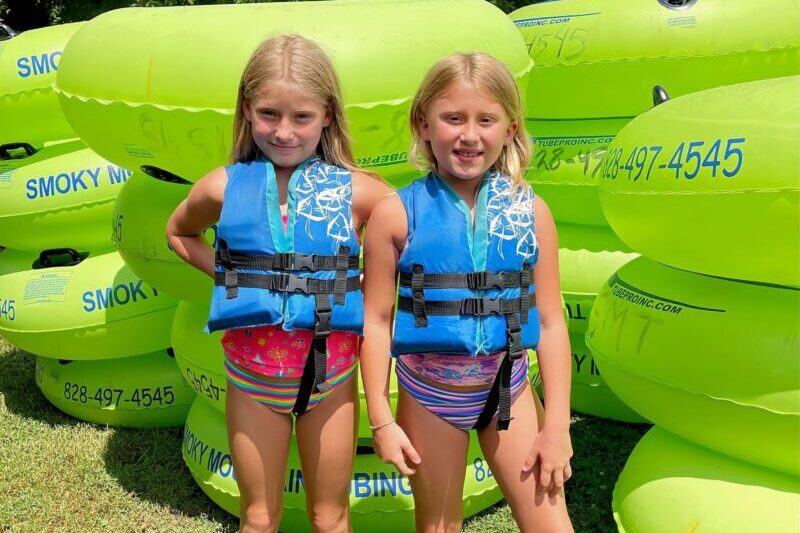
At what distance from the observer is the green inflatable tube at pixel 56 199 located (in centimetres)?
386

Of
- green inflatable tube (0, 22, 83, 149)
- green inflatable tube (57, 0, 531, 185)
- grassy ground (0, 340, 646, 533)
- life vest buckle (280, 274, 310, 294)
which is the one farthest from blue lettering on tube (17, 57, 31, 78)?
life vest buckle (280, 274, 310, 294)

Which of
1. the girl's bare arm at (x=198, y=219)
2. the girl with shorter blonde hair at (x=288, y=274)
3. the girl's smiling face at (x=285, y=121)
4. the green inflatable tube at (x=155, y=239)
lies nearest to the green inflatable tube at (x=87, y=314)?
the green inflatable tube at (x=155, y=239)

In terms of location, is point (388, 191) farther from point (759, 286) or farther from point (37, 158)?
point (37, 158)

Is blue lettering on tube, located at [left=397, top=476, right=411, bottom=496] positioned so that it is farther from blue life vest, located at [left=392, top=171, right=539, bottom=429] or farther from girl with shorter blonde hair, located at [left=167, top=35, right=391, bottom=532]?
blue life vest, located at [left=392, top=171, right=539, bottom=429]

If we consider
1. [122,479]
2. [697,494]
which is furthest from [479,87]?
[122,479]

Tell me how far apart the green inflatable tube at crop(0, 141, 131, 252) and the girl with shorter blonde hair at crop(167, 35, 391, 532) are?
1.96 m

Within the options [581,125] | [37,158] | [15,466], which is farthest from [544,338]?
[37,158]

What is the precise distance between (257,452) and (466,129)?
93 centimetres

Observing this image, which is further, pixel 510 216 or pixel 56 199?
pixel 56 199

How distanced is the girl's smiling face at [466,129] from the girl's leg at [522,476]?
0.58 m

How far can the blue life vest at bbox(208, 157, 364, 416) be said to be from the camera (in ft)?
6.51

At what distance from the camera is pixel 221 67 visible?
2.41 m

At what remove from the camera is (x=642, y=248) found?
266 centimetres

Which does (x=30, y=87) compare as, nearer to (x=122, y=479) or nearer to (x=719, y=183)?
(x=122, y=479)
